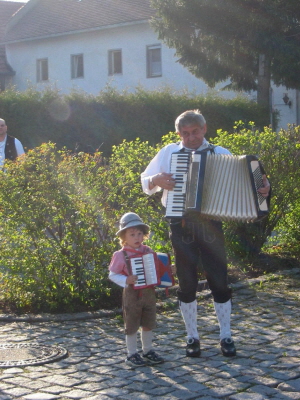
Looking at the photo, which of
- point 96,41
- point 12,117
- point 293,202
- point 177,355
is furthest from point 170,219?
point 96,41

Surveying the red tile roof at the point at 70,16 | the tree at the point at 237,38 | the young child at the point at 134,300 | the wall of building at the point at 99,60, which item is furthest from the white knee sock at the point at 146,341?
the red tile roof at the point at 70,16

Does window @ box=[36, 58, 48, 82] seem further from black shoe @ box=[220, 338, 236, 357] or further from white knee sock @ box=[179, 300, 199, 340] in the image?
black shoe @ box=[220, 338, 236, 357]

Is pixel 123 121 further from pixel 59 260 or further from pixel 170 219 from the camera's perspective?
pixel 170 219

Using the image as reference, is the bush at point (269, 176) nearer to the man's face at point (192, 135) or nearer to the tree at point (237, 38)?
the man's face at point (192, 135)

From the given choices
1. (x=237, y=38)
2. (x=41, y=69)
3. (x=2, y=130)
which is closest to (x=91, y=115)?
(x=237, y=38)

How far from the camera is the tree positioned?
2269 cm

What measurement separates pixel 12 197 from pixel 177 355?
2.42 meters

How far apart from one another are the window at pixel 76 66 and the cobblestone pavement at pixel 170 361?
2825cm

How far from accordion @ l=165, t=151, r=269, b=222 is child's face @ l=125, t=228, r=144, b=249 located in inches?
10.5

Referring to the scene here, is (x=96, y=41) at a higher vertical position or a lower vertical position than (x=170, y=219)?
higher

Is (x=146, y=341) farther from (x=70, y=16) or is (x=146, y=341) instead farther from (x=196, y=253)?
(x=70, y=16)

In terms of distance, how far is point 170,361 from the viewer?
16.8 feet

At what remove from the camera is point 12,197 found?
673cm

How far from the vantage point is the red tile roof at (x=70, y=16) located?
3244cm
